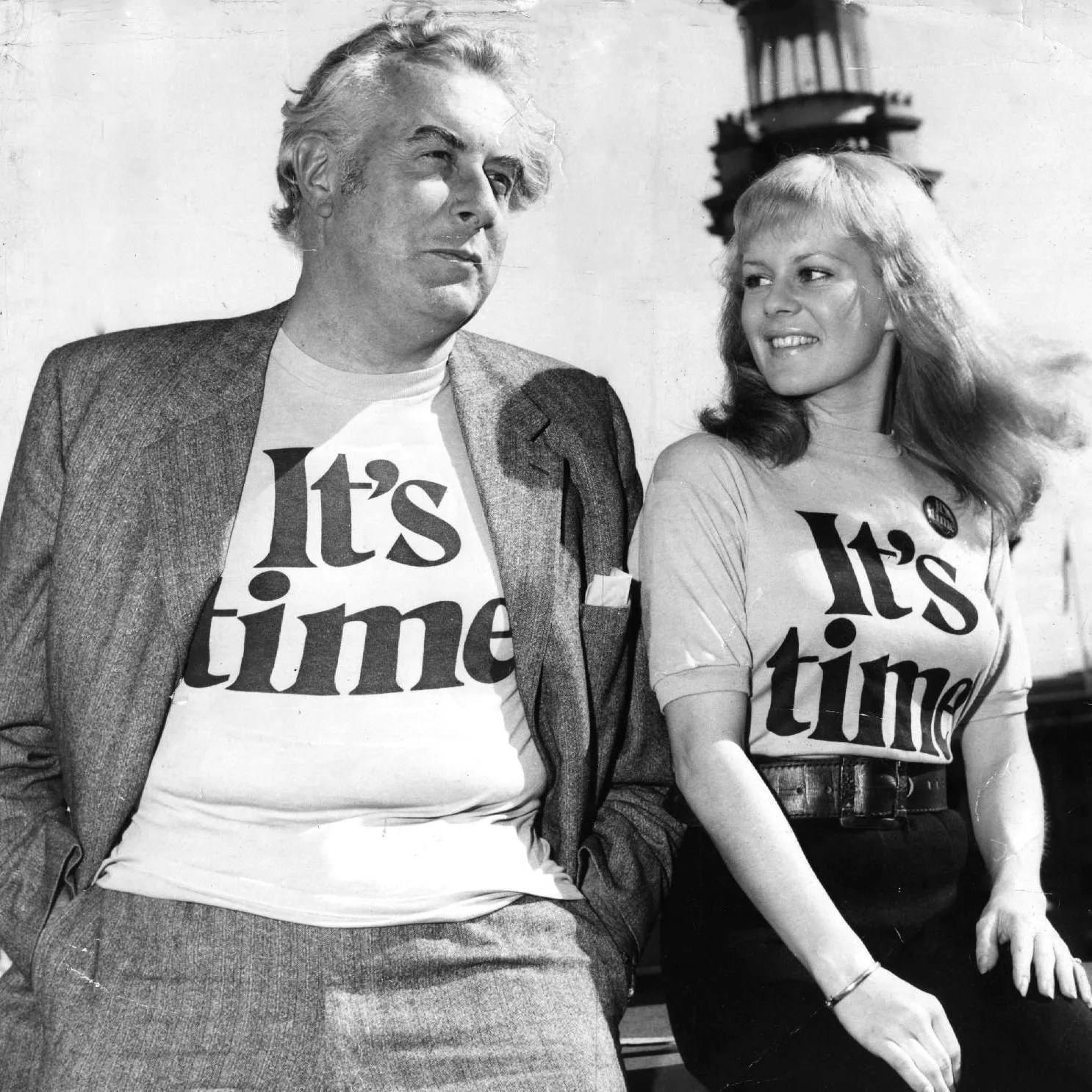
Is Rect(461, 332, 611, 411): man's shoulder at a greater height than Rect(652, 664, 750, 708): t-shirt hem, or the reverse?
Rect(461, 332, 611, 411): man's shoulder

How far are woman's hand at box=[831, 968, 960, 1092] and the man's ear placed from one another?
1545 mm

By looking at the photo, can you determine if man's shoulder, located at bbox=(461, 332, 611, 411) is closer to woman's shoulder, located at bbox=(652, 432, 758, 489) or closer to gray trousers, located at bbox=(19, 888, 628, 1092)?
woman's shoulder, located at bbox=(652, 432, 758, 489)

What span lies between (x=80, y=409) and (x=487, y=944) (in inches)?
41.8

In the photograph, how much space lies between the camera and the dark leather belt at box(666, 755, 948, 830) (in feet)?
6.46

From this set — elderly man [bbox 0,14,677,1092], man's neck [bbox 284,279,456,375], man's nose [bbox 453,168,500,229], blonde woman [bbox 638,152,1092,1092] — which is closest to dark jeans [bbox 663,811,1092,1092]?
blonde woman [bbox 638,152,1092,1092]

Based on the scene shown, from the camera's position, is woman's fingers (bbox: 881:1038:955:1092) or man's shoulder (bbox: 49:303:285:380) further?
man's shoulder (bbox: 49:303:285:380)

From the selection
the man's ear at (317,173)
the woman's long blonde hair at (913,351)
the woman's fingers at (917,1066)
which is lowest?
the woman's fingers at (917,1066)

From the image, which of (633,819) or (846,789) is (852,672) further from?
(633,819)

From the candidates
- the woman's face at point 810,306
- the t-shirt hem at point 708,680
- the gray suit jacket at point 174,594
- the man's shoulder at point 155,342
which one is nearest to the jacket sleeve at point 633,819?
the gray suit jacket at point 174,594

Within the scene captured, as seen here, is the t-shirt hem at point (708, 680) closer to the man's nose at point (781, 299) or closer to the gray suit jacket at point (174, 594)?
the gray suit jacket at point (174, 594)

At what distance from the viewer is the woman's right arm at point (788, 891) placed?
1729mm

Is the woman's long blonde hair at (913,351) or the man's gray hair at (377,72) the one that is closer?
the woman's long blonde hair at (913,351)

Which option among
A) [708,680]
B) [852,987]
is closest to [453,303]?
[708,680]

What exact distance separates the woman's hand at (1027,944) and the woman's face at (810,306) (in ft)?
2.89
